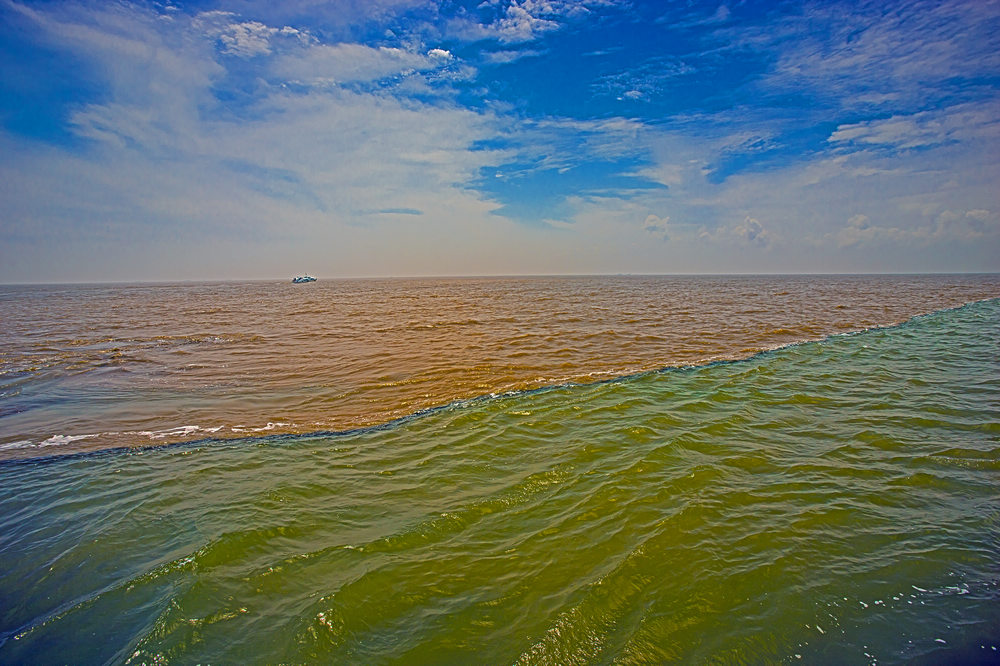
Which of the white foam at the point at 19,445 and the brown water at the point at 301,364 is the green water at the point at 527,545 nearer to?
the white foam at the point at 19,445

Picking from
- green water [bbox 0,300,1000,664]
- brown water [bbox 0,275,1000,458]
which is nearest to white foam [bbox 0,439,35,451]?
brown water [bbox 0,275,1000,458]

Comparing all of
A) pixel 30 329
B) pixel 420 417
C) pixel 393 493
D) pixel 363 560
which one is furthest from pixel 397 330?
pixel 30 329

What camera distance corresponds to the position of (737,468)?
21.6 ft

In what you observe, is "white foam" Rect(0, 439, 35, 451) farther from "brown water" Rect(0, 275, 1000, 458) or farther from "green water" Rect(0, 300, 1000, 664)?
"green water" Rect(0, 300, 1000, 664)

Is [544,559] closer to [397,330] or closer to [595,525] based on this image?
[595,525]

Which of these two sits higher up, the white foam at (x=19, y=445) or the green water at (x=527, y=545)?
the green water at (x=527, y=545)

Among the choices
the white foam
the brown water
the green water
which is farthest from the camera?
the brown water

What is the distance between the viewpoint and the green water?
140 inches

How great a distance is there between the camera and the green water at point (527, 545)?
3566 millimetres

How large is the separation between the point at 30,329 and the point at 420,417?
113 feet

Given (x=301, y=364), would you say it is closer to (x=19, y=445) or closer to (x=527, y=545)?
(x=19, y=445)

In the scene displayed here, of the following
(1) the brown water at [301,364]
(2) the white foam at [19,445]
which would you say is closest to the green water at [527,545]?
(2) the white foam at [19,445]

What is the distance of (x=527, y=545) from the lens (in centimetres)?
482

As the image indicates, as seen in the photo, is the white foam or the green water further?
the white foam
